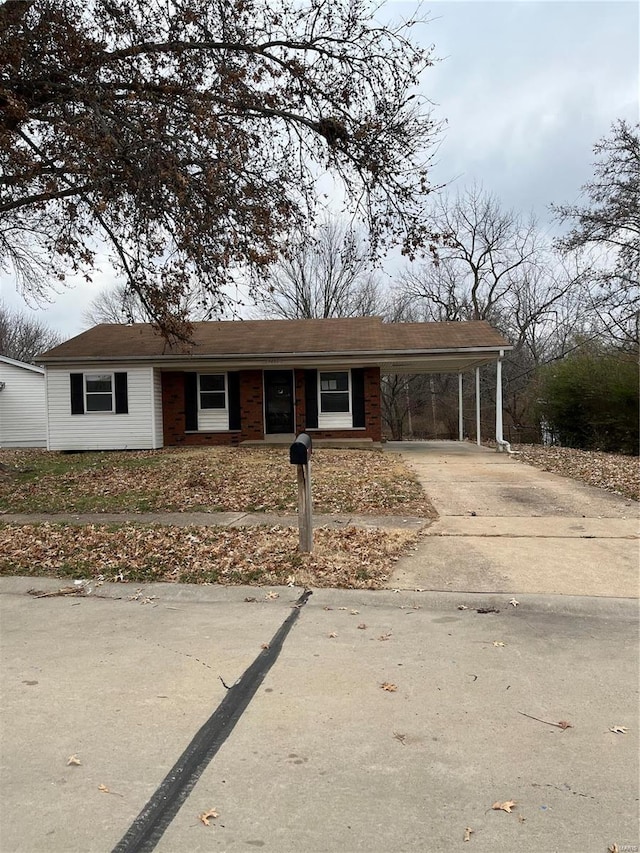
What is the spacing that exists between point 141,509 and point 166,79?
7741 millimetres

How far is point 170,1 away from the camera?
10203 mm

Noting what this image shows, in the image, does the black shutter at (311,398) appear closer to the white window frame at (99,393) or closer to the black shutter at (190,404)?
the black shutter at (190,404)

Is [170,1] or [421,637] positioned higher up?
[170,1]

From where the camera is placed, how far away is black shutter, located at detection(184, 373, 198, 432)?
19.1 metres

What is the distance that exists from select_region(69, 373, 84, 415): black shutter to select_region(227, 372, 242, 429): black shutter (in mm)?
4346

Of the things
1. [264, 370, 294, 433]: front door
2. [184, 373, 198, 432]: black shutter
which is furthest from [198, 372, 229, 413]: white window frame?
[264, 370, 294, 433]: front door

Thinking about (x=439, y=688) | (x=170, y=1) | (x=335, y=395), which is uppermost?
(x=170, y=1)

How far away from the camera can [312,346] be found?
1825 cm

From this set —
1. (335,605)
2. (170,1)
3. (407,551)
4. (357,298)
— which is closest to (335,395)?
(170,1)

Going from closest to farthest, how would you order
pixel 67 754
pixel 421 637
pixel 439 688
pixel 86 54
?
pixel 67 754, pixel 439 688, pixel 421 637, pixel 86 54

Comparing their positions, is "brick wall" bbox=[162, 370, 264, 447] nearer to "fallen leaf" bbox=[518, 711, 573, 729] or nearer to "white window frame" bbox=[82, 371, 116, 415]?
"white window frame" bbox=[82, 371, 116, 415]

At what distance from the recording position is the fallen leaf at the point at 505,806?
2463 millimetres

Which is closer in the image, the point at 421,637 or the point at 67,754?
the point at 67,754

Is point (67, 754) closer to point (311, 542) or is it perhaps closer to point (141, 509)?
point (311, 542)
